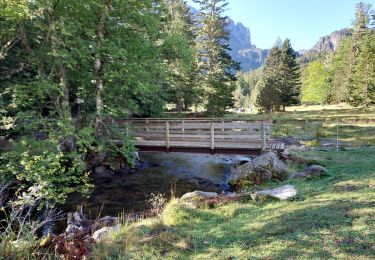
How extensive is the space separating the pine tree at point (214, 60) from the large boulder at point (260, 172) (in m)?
21.4

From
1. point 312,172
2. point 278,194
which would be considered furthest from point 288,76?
point 278,194

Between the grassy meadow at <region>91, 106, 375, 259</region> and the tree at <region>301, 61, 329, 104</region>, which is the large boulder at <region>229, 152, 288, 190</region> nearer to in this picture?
the grassy meadow at <region>91, 106, 375, 259</region>

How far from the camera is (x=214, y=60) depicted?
37.0 meters

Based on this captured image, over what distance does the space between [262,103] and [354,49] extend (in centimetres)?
1646

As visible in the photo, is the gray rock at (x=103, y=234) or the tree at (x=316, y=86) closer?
the gray rock at (x=103, y=234)

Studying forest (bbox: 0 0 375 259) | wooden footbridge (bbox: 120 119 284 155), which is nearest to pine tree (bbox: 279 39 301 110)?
forest (bbox: 0 0 375 259)

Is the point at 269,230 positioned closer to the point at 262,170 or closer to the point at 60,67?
the point at 262,170

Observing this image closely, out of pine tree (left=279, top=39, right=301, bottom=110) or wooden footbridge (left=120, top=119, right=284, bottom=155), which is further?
pine tree (left=279, top=39, right=301, bottom=110)

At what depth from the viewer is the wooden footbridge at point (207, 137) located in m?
14.5

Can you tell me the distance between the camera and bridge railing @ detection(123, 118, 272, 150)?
14.5m

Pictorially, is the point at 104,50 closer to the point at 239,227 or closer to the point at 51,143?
the point at 51,143

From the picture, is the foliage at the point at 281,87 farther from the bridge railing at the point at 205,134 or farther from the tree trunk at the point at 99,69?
the tree trunk at the point at 99,69

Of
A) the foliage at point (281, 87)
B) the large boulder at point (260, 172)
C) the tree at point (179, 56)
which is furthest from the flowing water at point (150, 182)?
the foliage at point (281, 87)

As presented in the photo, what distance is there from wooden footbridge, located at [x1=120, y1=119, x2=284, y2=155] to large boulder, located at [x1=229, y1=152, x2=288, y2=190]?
79.0 inches
